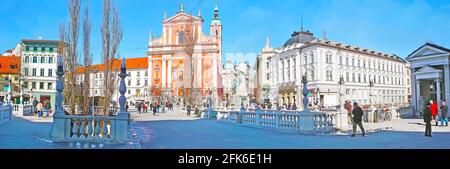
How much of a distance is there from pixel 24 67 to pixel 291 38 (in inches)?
1960

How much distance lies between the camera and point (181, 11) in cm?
A: 7531

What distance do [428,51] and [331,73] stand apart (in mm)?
25163

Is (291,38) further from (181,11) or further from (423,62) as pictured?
(423,62)

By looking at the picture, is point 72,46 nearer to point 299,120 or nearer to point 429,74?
point 299,120

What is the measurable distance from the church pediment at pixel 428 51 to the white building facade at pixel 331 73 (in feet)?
55.7

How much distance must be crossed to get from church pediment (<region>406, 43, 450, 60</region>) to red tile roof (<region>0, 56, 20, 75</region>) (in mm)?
61829

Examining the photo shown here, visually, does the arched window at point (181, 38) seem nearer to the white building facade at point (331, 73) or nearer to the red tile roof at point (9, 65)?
the white building facade at point (331, 73)

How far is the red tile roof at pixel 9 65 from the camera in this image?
2370 inches

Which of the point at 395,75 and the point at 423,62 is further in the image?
the point at 395,75

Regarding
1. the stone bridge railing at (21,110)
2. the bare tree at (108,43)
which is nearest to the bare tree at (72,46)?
the bare tree at (108,43)

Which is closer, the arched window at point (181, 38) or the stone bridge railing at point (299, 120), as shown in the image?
the stone bridge railing at point (299, 120)

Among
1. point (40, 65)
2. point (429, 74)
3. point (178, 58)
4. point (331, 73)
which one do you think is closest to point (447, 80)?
point (429, 74)

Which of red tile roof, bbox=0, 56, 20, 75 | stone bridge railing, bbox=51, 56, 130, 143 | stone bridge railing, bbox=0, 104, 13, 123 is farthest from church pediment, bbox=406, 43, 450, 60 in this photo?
red tile roof, bbox=0, 56, 20, 75
